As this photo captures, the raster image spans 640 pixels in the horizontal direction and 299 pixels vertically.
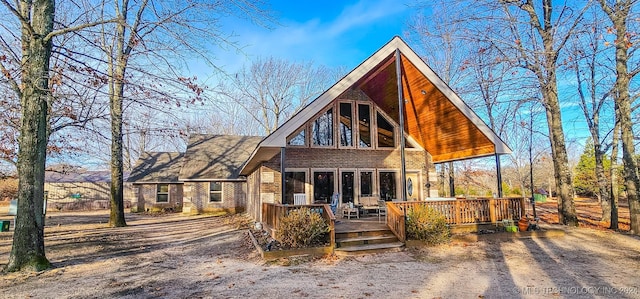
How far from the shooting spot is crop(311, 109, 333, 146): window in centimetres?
1277

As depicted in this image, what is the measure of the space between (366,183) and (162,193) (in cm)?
1589

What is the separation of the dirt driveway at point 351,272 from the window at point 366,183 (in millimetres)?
4803

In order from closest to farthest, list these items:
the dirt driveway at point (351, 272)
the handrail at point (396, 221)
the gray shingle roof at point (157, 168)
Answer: the dirt driveway at point (351, 272)
the handrail at point (396, 221)
the gray shingle roof at point (157, 168)

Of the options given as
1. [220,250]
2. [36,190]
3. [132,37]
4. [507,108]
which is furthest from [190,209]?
[507,108]

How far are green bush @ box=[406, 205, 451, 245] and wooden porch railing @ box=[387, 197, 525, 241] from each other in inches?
13.4

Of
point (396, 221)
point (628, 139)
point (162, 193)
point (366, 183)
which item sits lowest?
point (396, 221)

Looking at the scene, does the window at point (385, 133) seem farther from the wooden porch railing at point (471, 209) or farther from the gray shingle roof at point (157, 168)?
the gray shingle roof at point (157, 168)

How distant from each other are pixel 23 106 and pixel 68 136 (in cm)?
623

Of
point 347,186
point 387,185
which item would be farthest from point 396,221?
point 387,185

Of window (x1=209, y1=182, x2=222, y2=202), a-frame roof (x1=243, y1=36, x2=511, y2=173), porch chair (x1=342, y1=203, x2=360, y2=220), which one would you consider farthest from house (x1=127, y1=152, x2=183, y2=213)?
porch chair (x1=342, y1=203, x2=360, y2=220)

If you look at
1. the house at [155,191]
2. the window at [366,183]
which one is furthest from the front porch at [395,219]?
the house at [155,191]

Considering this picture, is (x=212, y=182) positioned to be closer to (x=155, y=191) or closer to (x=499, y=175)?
(x=155, y=191)

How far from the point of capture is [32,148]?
668 centimetres

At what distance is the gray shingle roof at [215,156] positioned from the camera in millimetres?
20484
